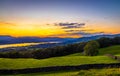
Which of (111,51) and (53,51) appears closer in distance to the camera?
(111,51)

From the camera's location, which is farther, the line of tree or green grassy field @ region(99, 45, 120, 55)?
green grassy field @ region(99, 45, 120, 55)

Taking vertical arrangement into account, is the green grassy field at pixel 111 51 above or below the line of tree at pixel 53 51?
below

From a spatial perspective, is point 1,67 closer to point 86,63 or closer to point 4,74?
point 4,74

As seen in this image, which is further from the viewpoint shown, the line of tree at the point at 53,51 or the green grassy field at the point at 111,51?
the green grassy field at the point at 111,51

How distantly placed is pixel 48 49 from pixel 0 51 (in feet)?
83.4

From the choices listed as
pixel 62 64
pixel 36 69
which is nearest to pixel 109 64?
pixel 62 64

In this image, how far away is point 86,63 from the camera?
134 feet

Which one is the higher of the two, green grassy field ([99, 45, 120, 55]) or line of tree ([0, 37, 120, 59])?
line of tree ([0, 37, 120, 59])

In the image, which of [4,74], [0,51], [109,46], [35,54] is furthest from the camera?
[109,46]

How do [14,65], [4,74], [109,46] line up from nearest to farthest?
[4,74]
[14,65]
[109,46]

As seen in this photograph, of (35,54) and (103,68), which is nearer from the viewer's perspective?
(103,68)

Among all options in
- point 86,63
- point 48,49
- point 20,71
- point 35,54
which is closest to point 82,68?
point 86,63

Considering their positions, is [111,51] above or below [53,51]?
below

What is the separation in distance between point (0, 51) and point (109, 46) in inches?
1943
